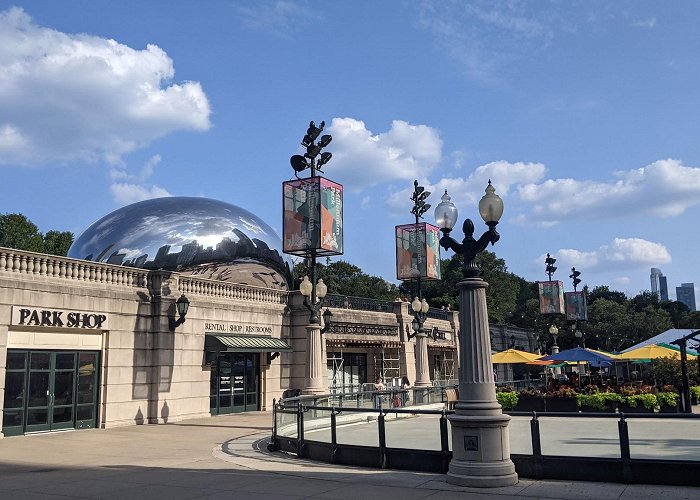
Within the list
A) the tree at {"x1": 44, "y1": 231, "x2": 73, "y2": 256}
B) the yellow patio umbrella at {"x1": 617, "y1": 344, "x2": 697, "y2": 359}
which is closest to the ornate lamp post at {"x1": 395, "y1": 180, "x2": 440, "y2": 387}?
the yellow patio umbrella at {"x1": 617, "y1": 344, "x2": 697, "y2": 359}

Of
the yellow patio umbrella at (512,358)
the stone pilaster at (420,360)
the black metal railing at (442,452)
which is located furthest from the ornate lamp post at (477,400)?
the stone pilaster at (420,360)

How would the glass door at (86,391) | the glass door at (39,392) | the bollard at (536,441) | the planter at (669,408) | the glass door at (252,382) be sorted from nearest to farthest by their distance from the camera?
the bollard at (536,441) < the glass door at (39,392) < the glass door at (86,391) < the planter at (669,408) < the glass door at (252,382)

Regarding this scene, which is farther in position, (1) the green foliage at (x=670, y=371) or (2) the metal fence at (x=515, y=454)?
(1) the green foliage at (x=670, y=371)

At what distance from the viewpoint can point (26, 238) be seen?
57.6 metres

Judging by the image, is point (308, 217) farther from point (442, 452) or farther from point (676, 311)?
point (676, 311)

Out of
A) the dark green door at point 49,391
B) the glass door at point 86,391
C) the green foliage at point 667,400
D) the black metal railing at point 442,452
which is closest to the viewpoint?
the black metal railing at point 442,452

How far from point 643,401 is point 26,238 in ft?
177

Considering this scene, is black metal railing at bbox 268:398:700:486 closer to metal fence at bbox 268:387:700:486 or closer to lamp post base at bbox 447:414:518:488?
metal fence at bbox 268:387:700:486

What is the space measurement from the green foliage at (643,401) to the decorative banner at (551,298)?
2807 cm

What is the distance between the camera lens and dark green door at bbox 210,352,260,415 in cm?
2619

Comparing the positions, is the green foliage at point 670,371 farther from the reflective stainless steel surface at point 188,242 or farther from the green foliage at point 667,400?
the reflective stainless steel surface at point 188,242

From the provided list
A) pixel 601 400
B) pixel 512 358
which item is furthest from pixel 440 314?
pixel 601 400

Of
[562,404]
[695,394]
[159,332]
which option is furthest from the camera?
[695,394]

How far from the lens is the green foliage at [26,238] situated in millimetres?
56375
